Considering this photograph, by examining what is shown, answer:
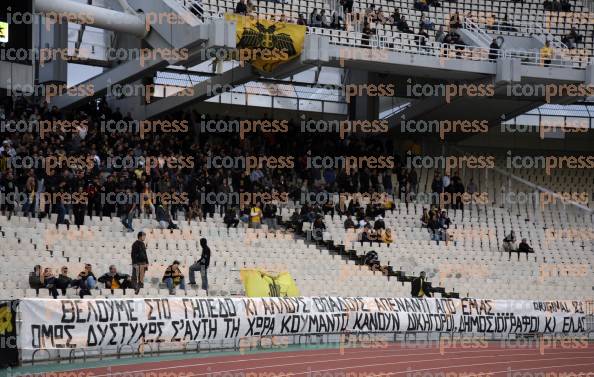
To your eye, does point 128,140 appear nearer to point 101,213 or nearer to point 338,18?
point 101,213

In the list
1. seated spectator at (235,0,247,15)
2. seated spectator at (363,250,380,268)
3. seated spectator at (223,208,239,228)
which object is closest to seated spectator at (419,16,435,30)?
seated spectator at (235,0,247,15)

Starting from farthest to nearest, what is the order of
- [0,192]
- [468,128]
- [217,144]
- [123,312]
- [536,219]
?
1. [468,128]
2. [536,219]
3. [217,144]
4. [0,192]
5. [123,312]

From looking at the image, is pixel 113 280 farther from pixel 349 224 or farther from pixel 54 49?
pixel 54 49

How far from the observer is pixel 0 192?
75.4 ft

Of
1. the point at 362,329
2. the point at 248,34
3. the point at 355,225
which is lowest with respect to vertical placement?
the point at 362,329

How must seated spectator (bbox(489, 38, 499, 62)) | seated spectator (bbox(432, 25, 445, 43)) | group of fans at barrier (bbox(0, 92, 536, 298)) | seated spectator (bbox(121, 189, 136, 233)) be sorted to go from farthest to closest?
1. seated spectator (bbox(432, 25, 445, 43))
2. seated spectator (bbox(489, 38, 499, 62))
3. seated spectator (bbox(121, 189, 136, 233))
4. group of fans at barrier (bbox(0, 92, 536, 298))

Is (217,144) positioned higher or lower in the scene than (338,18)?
lower

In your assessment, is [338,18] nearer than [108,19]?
No

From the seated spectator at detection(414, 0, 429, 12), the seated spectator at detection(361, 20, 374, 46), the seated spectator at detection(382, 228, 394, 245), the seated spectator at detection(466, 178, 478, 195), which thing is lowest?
the seated spectator at detection(382, 228, 394, 245)

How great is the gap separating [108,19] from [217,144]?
5.36 m

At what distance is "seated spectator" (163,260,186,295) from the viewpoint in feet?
71.8

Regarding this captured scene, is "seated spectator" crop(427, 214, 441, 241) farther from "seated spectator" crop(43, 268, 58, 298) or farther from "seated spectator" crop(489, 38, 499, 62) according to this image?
Answer: "seated spectator" crop(43, 268, 58, 298)

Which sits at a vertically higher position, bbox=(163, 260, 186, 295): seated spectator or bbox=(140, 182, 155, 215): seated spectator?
bbox=(140, 182, 155, 215): seated spectator

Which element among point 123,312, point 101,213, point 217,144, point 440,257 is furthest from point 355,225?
point 123,312
